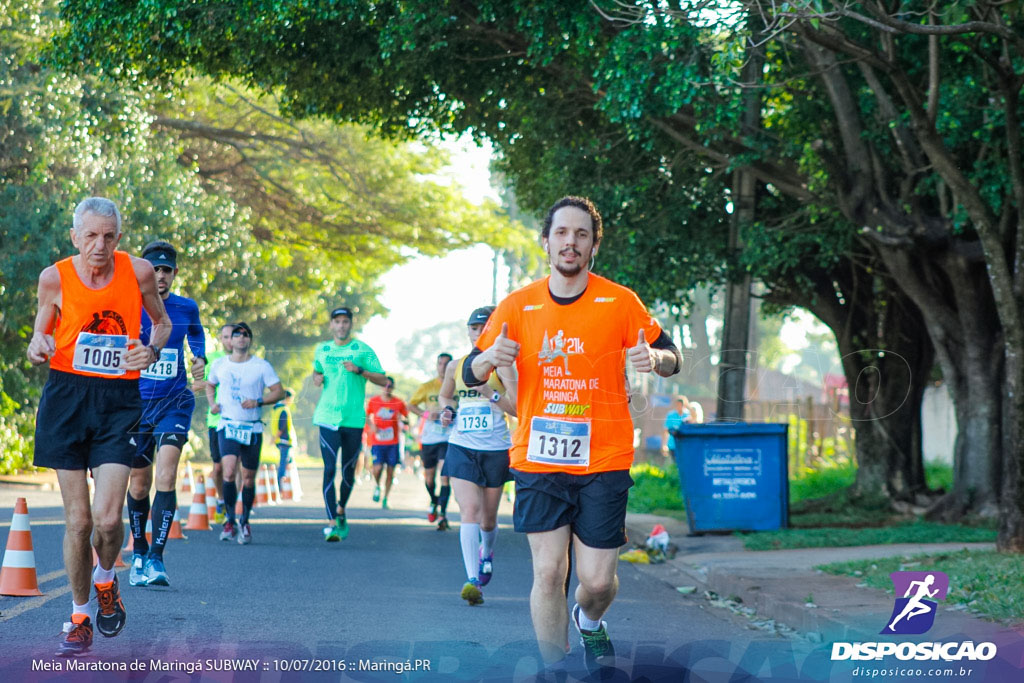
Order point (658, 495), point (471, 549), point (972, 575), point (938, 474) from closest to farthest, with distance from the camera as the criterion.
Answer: point (972, 575) < point (471, 549) < point (658, 495) < point (938, 474)

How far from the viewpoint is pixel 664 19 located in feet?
38.6

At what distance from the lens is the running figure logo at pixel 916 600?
6953mm

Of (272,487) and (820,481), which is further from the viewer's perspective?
(272,487)

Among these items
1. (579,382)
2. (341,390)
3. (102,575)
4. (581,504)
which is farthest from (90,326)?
(341,390)

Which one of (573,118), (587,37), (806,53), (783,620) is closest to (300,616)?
(783,620)

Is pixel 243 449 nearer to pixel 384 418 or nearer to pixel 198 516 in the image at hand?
pixel 198 516

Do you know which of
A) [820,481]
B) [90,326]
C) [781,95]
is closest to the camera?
[90,326]

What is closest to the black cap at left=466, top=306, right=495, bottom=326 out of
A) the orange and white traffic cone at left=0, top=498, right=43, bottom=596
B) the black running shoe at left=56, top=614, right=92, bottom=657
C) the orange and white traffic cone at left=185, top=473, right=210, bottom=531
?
the orange and white traffic cone at left=0, top=498, right=43, bottom=596

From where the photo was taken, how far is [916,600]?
24.3ft

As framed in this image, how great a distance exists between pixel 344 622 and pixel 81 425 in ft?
7.33

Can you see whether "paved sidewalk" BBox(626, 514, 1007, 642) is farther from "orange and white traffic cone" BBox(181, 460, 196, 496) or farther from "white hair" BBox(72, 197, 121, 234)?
"orange and white traffic cone" BBox(181, 460, 196, 496)

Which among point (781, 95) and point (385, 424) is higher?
point (781, 95)

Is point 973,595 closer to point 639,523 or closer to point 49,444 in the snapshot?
point 49,444

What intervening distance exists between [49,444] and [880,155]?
9.83m
